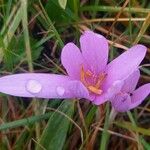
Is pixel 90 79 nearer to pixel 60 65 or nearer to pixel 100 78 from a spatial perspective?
pixel 100 78

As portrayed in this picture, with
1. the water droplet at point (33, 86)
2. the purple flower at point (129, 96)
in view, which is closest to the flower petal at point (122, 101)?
the purple flower at point (129, 96)

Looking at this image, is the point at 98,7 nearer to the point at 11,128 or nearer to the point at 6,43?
the point at 6,43

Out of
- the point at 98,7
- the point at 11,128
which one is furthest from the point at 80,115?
the point at 98,7

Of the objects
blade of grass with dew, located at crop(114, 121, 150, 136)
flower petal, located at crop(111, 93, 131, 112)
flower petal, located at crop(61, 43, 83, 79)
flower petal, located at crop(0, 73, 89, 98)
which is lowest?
blade of grass with dew, located at crop(114, 121, 150, 136)

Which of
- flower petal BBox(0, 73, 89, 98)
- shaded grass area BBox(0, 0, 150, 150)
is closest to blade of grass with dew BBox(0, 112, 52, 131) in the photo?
shaded grass area BBox(0, 0, 150, 150)

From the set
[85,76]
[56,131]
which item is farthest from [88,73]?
[56,131]

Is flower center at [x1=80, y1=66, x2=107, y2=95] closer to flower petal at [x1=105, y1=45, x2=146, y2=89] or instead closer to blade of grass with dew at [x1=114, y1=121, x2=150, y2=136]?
flower petal at [x1=105, y1=45, x2=146, y2=89]

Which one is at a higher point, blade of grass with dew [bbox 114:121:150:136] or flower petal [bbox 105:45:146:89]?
flower petal [bbox 105:45:146:89]
